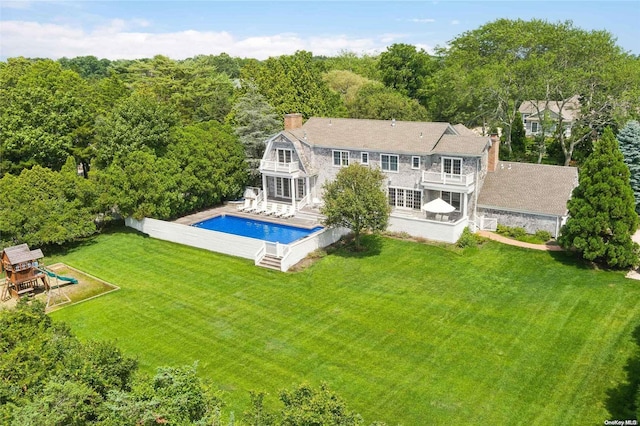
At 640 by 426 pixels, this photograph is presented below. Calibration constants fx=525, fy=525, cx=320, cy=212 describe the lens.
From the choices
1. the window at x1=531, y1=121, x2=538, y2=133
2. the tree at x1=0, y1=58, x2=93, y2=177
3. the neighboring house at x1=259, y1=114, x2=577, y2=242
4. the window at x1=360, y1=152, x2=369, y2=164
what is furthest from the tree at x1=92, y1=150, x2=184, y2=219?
the window at x1=531, y1=121, x2=538, y2=133

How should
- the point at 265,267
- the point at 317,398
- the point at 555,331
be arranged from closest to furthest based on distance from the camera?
the point at 317,398 → the point at 555,331 → the point at 265,267

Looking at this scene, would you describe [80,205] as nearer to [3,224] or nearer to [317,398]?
[3,224]

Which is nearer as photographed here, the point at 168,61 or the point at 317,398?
the point at 317,398

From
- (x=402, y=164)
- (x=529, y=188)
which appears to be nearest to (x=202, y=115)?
(x=402, y=164)

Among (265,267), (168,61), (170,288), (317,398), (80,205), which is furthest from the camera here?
(168,61)

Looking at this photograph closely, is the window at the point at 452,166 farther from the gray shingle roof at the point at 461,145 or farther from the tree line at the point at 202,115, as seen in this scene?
the tree line at the point at 202,115

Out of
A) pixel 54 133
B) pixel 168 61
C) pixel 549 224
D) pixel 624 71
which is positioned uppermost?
pixel 168 61

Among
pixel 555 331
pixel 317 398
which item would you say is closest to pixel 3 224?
pixel 317 398
